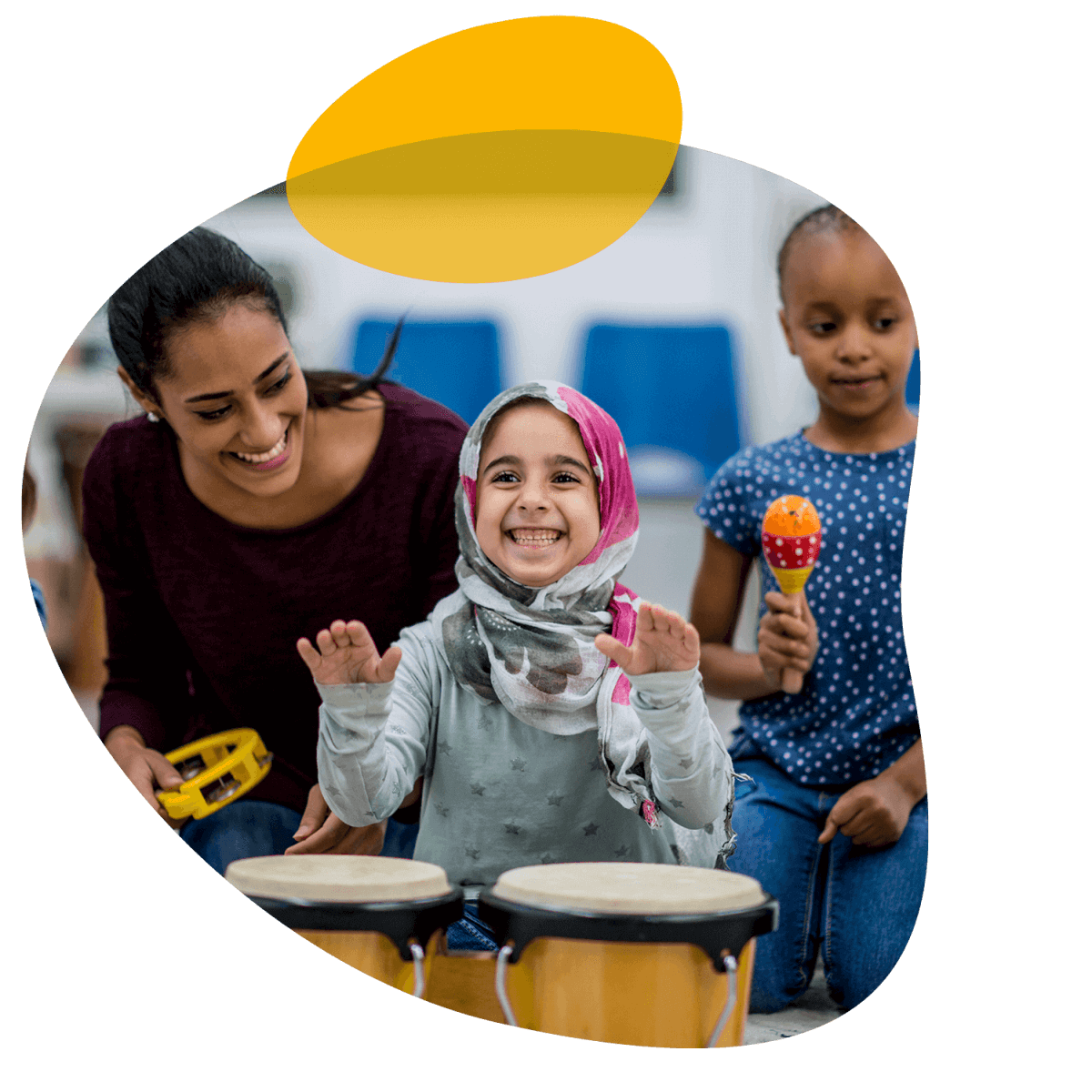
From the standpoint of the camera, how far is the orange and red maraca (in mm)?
2771

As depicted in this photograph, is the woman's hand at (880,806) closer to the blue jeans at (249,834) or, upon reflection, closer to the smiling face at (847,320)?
the smiling face at (847,320)

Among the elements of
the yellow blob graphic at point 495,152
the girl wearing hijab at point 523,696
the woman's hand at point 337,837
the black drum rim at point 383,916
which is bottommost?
the black drum rim at point 383,916

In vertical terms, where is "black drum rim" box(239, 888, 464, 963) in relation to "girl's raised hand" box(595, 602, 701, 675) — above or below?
below

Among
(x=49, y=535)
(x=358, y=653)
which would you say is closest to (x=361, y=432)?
(x=358, y=653)

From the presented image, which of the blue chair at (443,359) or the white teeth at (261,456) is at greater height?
the blue chair at (443,359)

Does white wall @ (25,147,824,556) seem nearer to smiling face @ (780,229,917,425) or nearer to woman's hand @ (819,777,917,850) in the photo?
smiling face @ (780,229,917,425)

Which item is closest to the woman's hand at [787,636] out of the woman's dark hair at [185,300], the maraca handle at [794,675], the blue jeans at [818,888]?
the maraca handle at [794,675]

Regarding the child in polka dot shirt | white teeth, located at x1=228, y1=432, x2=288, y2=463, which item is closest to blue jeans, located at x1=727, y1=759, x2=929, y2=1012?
the child in polka dot shirt

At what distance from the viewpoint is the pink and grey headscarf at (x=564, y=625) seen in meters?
2.65

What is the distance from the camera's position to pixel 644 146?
9.53 feet

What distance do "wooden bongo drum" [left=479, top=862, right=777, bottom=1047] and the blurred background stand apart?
46 centimetres

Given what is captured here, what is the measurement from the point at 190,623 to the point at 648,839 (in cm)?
112

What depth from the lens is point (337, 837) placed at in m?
2.81

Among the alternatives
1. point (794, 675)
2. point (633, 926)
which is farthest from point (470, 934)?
point (794, 675)
